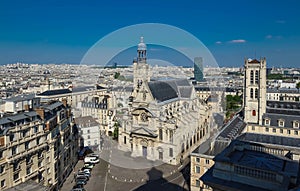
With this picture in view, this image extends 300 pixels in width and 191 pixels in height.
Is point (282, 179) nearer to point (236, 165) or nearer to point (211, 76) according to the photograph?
point (236, 165)

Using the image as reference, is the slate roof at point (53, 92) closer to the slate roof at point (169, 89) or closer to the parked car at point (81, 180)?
the slate roof at point (169, 89)

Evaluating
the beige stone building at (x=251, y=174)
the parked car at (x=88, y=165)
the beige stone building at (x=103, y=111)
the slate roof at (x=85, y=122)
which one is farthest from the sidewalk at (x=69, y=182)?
the beige stone building at (x=251, y=174)

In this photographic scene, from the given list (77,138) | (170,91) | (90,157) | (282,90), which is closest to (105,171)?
(90,157)

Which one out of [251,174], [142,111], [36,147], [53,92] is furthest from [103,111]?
[251,174]

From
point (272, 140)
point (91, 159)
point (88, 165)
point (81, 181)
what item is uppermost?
point (272, 140)

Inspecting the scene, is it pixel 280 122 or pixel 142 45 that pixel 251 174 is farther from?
pixel 142 45

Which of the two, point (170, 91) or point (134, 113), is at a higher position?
point (170, 91)

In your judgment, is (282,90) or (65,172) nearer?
(65,172)

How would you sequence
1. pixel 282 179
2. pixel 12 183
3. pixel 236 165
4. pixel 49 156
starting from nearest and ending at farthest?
1. pixel 282 179
2. pixel 236 165
3. pixel 12 183
4. pixel 49 156
